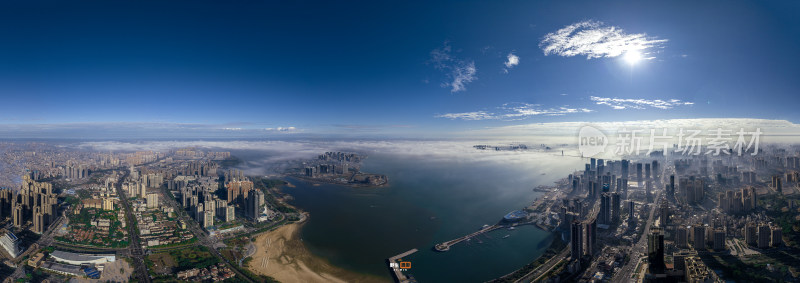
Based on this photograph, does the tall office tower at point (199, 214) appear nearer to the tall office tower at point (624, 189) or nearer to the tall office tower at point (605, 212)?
the tall office tower at point (605, 212)

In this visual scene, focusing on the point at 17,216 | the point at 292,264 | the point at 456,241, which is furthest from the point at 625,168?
the point at 17,216

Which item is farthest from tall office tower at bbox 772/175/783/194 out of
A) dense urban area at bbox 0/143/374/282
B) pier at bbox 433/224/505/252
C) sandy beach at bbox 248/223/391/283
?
dense urban area at bbox 0/143/374/282

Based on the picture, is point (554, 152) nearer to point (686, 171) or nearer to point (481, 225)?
point (686, 171)

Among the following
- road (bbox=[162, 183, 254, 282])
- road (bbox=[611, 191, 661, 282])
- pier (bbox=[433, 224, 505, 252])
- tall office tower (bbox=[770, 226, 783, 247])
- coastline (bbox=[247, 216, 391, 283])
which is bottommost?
coastline (bbox=[247, 216, 391, 283])

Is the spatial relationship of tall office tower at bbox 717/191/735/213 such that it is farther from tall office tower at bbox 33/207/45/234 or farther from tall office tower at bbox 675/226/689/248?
tall office tower at bbox 33/207/45/234

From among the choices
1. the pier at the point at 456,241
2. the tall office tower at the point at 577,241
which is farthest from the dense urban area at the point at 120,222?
the tall office tower at the point at 577,241

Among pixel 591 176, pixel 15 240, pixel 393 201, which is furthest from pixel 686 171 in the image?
pixel 15 240

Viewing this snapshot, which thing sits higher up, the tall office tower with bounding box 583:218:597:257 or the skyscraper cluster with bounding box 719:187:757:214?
the skyscraper cluster with bounding box 719:187:757:214
